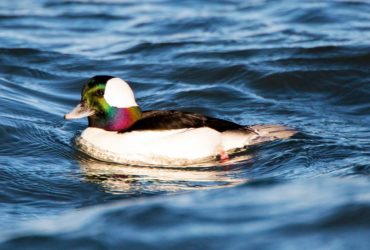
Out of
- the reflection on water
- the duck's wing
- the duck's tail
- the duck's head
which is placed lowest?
the reflection on water

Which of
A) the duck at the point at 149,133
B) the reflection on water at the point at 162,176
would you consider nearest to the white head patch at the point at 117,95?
the duck at the point at 149,133

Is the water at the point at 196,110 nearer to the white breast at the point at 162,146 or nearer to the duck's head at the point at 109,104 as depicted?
the white breast at the point at 162,146

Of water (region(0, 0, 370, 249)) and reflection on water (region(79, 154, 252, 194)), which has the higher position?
water (region(0, 0, 370, 249))

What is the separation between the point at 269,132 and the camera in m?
11.4

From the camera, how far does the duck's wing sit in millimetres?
10789

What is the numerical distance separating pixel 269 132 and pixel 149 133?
4.80 ft

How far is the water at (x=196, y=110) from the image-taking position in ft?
21.7

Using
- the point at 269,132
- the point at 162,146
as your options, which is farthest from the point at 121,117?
the point at 269,132

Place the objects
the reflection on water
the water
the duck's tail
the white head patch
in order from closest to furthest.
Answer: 1. the water
2. the reflection on water
3. the white head patch
4. the duck's tail

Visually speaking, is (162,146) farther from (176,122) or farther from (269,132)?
(269,132)

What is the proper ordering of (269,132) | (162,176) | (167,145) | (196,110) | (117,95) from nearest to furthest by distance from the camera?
(162,176)
(167,145)
(117,95)
(269,132)
(196,110)

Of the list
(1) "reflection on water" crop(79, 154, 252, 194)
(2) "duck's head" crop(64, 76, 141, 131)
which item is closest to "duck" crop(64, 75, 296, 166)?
(2) "duck's head" crop(64, 76, 141, 131)

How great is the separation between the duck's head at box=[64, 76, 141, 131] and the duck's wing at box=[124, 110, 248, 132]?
0.21 metres

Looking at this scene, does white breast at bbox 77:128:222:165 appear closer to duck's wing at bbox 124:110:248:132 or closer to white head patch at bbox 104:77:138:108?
duck's wing at bbox 124:110:248:132
